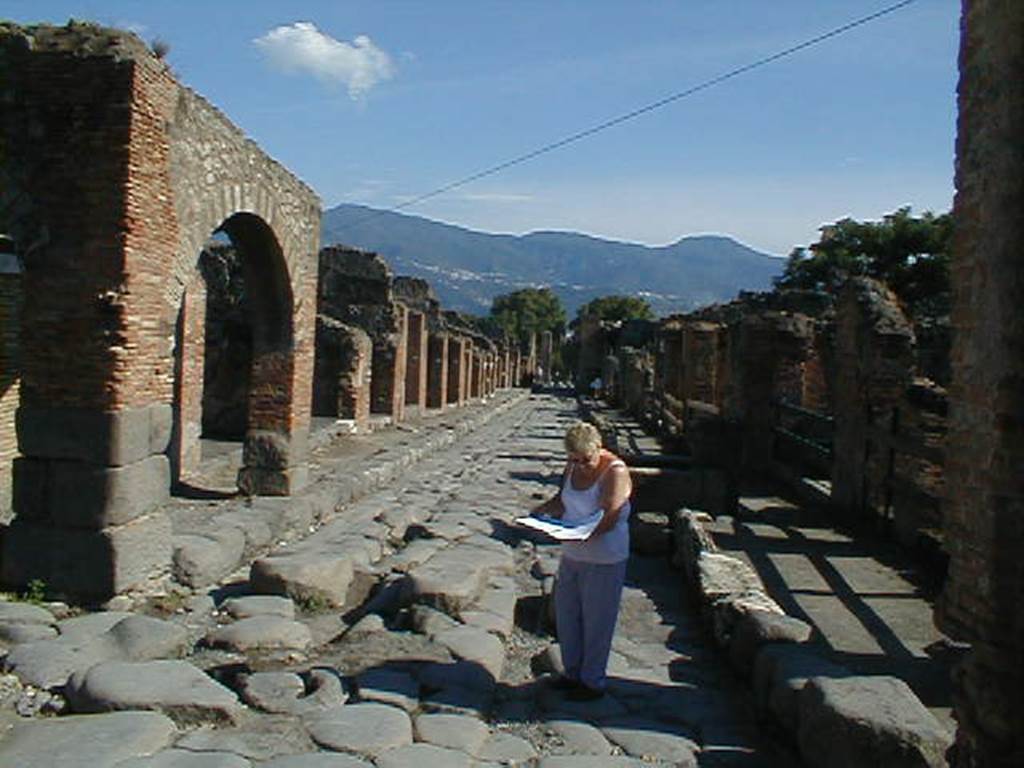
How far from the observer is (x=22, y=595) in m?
7.69

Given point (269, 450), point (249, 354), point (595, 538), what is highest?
point (249, 354)

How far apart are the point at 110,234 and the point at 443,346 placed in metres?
22.6

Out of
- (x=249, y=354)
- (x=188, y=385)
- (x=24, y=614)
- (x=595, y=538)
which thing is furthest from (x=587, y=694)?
(x=249, y=354)

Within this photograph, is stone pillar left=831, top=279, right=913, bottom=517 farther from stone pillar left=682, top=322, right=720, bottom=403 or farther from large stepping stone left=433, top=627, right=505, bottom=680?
stone pillar left=682, top=322, right=720, bottom=403

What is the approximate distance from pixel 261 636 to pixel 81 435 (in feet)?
7.64

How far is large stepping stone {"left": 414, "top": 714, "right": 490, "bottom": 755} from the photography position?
5.03m

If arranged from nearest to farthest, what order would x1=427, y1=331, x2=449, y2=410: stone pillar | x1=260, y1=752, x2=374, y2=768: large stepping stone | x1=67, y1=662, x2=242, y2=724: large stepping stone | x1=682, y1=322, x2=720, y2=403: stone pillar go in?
x1=260, y1=752, x2=374, y2=768: large stepping stone → x1=67, y1=662, x2=242, y2=724: large stepping stone → x1=682, y1=322, x2=720, y2=403: stone pillar → x1=427, y1=331, x2=449, y2=410: stone pillar

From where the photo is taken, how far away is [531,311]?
115 metres

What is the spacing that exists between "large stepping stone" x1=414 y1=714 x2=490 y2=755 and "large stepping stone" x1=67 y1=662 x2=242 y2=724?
3.09 feet

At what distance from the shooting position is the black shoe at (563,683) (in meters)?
5.99

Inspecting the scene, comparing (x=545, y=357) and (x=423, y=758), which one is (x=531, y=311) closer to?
(x=545, y=357)

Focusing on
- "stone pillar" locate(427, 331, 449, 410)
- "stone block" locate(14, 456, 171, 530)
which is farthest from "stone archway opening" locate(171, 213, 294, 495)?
"stone pillar" locate(427, 331, 449, 410)

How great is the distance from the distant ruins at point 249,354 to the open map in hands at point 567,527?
1.87 meters

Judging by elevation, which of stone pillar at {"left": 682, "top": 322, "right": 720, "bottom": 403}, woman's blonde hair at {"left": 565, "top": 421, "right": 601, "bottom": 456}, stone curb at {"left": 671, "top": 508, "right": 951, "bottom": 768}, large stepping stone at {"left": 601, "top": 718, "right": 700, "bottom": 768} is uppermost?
stone pillar at {"left": 682, "top": 322, "right": 720, "bottom": 403}
